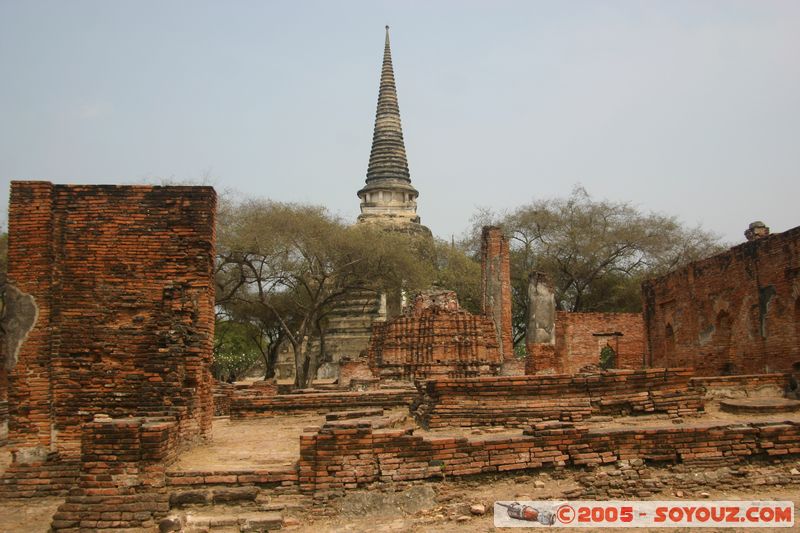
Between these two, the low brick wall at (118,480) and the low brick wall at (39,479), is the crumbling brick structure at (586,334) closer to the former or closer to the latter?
the low brick wall at (39,479)

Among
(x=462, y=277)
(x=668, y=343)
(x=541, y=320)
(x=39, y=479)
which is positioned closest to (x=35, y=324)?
(x=39, y=479)

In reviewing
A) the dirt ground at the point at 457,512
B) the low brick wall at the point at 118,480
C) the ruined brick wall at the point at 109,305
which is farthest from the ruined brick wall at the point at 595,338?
the low brick wall at the point at 118,480

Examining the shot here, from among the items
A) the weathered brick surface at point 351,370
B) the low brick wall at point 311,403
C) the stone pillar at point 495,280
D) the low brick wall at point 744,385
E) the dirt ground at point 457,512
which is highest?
the stone pillar at point 495,280

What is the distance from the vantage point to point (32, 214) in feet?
32.8

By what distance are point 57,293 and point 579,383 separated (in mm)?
6693

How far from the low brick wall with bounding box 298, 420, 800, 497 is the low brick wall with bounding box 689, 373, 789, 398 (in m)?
4.73

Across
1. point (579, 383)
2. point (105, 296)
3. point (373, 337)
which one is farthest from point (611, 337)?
point (105, 296)

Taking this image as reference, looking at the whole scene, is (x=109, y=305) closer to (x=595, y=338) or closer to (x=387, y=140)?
(x=595, y=338)

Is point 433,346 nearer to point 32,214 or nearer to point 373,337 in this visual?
point 373,337

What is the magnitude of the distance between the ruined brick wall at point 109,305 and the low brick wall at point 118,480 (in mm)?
1383

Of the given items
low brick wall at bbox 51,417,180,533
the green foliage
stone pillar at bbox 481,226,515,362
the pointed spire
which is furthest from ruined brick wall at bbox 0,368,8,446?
the pointed spire

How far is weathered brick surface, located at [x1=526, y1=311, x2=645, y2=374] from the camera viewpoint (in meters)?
23.8

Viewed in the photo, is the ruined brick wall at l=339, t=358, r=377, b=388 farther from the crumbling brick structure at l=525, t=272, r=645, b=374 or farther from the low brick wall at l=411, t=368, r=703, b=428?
the low brick wall at l=411, t=368, r=703, b=428

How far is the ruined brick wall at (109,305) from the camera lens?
374 inches
